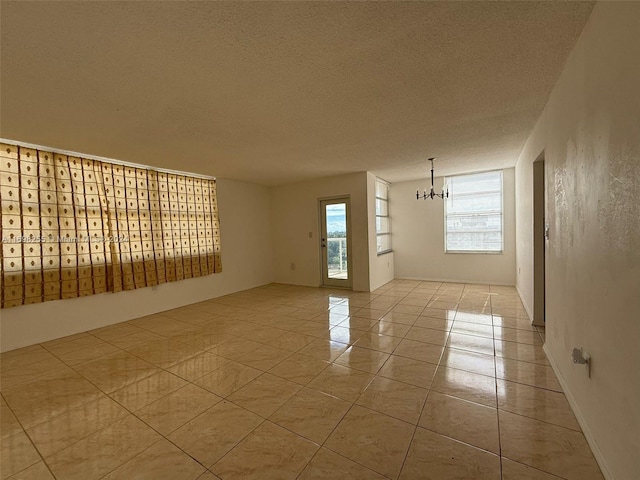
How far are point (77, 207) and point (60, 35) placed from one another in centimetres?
291

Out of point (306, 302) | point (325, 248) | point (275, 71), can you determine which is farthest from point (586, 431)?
point (325, 248)

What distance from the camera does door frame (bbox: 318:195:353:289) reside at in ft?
19.1

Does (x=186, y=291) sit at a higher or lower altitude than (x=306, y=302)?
higher

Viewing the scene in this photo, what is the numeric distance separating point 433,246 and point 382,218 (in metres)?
1.34

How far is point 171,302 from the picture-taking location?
15.9ft

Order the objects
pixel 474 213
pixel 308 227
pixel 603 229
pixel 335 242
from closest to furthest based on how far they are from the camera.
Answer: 1. pixel 603 229
2. pixel 474 213
3. pixel 335 242
4. pixel 308 227

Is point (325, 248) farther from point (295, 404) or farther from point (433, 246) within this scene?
point (295, 404)

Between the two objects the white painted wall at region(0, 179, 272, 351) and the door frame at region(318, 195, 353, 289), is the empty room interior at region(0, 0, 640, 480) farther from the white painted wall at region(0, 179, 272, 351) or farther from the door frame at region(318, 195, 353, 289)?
the door frame at region(318, 195, 353, 289)

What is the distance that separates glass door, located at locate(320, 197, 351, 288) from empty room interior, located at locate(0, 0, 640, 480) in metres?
1.21

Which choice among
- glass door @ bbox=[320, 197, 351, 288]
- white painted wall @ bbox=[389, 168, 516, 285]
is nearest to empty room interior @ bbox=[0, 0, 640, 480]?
white painted wall @ bbox=[389, 168, 516, 285]

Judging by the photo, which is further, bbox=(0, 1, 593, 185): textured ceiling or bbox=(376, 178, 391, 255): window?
bbox=(376, 178, 391, 255): window

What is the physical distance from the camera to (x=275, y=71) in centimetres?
199

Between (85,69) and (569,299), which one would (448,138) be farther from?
(85,69)

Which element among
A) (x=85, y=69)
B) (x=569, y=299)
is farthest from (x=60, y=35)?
(x=569, y=299)
